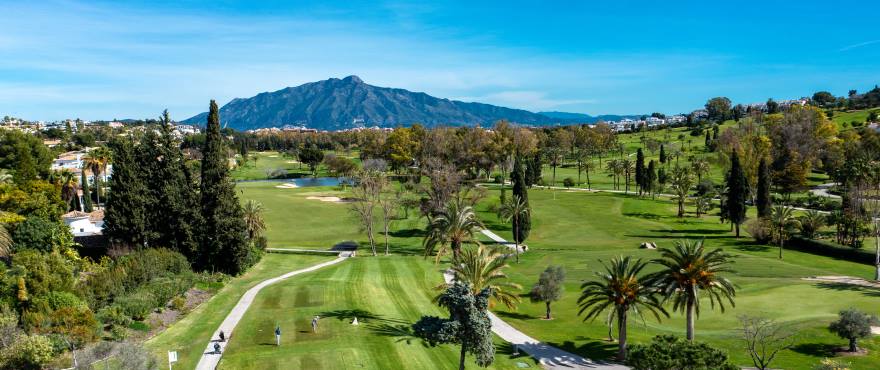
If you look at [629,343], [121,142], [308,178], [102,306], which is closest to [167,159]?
[121,142]

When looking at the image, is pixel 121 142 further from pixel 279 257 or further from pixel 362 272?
pixel 362 272

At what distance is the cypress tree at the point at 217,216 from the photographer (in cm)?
4928

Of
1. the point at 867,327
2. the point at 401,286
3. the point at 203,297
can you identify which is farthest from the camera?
the point at 401,286

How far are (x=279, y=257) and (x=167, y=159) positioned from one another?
51.7 ft

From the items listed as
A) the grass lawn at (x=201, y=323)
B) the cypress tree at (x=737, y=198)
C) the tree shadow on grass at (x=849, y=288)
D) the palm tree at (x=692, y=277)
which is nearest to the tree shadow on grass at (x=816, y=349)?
the palm tree at (x=692, y=277)

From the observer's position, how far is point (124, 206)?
161 ft

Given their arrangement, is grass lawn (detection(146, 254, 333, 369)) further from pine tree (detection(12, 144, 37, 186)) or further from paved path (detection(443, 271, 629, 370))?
pine tree (detection(12, 144, 37, 186))

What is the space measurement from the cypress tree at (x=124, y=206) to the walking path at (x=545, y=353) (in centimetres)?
3319

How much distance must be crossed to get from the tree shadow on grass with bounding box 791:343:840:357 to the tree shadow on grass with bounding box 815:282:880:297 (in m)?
13.5

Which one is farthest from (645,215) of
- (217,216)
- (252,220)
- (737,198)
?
(217,216)

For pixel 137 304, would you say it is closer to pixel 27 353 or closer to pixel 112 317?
pixel 112 317

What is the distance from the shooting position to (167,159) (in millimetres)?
51781

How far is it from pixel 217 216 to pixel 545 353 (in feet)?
103

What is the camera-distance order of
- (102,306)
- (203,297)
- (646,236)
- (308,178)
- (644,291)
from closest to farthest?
(644,291), (102,306), (203,297), (646,236), (308,178)
